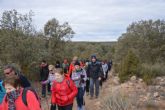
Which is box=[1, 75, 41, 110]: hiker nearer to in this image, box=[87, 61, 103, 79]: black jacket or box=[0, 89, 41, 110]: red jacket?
box=[0, 89, 41, 110]: red jacket

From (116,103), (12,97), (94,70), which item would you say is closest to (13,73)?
(12,97)

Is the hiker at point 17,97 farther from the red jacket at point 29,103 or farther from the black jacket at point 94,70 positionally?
the black jacket at point 94,70

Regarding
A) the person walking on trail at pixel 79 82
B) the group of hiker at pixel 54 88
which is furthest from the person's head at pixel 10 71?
the person walking on trail at pixel 79 82

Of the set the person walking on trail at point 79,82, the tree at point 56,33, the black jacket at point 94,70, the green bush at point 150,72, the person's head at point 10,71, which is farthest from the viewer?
the tree at point 56,33

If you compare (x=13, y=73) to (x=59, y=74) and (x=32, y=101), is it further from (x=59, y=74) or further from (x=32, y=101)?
(x=59, y=74)

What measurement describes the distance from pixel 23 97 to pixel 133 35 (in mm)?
41084

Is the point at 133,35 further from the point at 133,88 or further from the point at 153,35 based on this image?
the point at 133,88

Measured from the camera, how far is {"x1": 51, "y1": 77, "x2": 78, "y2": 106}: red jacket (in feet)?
31.5

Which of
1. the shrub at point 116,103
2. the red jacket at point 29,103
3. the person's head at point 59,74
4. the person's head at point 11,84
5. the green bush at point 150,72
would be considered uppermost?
the person's head at point 11,84

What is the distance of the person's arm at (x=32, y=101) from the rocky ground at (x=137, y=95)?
6805 millimetres

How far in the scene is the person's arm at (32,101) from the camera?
5.19 m

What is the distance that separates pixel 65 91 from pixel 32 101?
174 inches

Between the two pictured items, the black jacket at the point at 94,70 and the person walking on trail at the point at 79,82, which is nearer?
the person walking on trail at the point at 79,82

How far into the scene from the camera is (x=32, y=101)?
5.24m
